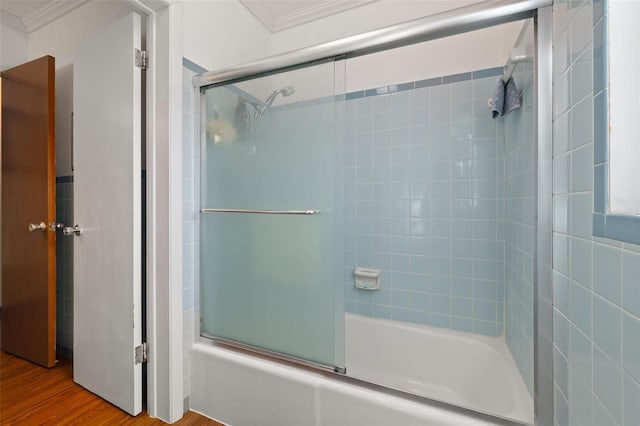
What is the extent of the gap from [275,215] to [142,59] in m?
0.99

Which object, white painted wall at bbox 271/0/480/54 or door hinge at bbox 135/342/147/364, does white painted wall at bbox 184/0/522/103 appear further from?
door hinge at bbox 135/342/147/364

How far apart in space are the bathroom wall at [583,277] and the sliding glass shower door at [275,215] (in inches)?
27.5

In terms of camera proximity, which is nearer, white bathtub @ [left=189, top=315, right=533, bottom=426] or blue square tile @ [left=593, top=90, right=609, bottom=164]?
blue square tile @ [left=593, top=90, right=609, bottom=164]

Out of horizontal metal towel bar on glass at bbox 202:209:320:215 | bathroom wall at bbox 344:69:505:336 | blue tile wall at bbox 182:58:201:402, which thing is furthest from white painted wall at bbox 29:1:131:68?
bathroom wall at bbox 344:69:505:336

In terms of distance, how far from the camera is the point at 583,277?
0.72 metres

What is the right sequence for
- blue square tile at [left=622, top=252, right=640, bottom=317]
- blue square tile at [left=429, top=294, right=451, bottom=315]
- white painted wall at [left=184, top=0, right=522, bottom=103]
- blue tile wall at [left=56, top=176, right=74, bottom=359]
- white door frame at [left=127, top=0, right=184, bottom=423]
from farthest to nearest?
1. blue tile wall at [left=56, top=176, right=74, bottom=359]
2. blue square tile at [left=429, top=294, right=451, bottom=315]
3. white painted wall at [left=184, top=0, right=522, bottom=103]
4. white door frame at [left=127, top=0, right=184, bottom=423]
5. blue square tile at [left=622, top=252, right=640, bottom=317]

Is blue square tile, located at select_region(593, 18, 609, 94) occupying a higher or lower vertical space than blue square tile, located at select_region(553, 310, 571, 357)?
higher

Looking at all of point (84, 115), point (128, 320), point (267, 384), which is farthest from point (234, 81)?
point (267, 384)

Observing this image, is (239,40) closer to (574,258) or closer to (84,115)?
(84,115)

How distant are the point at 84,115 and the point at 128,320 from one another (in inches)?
43.8

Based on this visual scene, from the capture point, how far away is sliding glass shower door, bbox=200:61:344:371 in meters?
1.20

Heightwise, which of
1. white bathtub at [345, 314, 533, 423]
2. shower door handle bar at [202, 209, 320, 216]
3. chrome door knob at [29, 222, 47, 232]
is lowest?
white bathtub at [345, 314, 533, 423]

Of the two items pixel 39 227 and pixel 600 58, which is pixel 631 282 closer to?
pixel 600 58

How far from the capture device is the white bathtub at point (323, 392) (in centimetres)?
103
